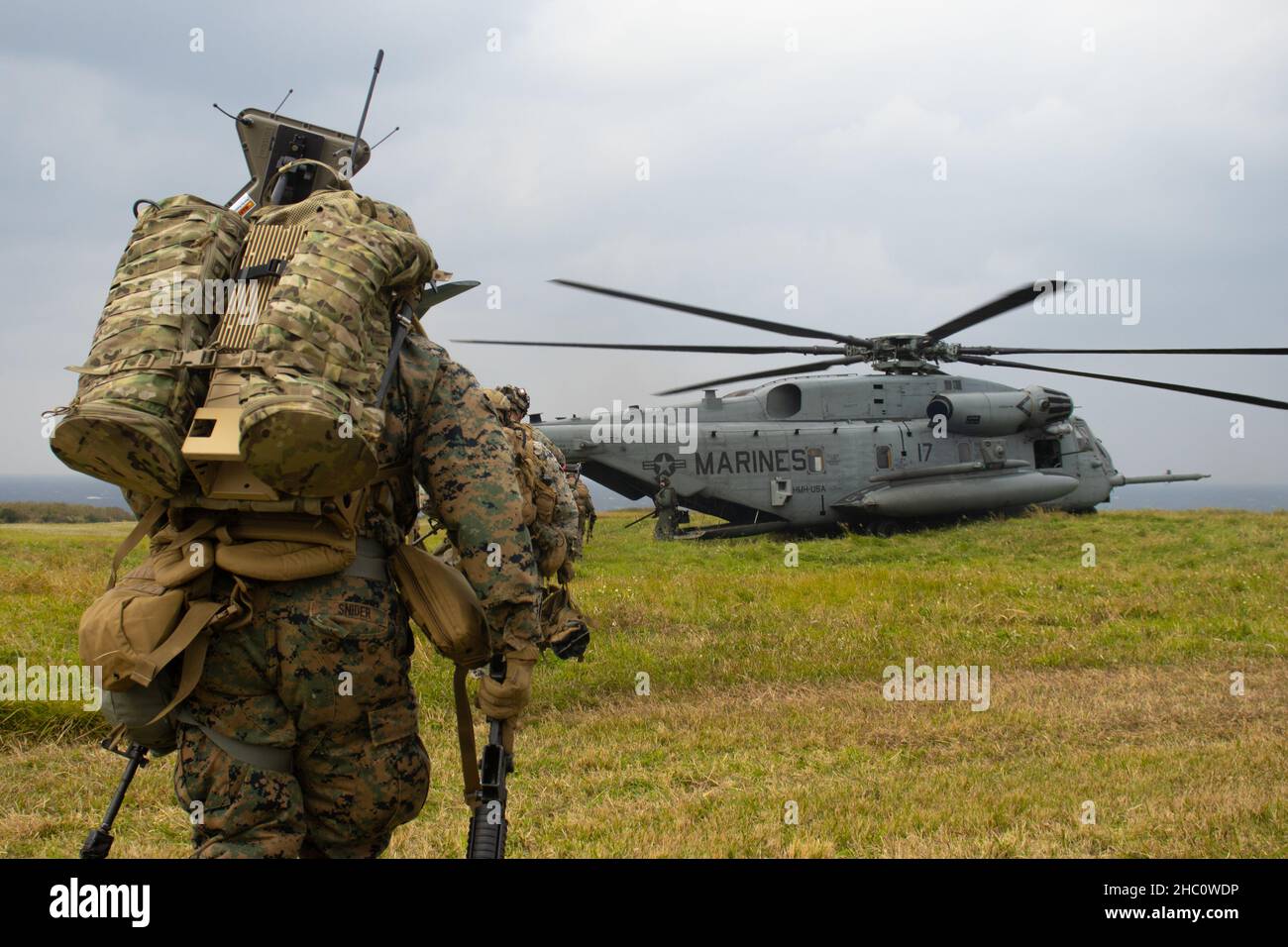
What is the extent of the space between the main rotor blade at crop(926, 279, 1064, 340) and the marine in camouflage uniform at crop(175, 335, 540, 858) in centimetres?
1001

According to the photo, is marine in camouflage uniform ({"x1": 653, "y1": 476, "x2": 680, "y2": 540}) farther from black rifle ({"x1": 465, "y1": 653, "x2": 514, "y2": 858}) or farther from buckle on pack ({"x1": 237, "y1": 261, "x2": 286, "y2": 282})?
buckle on pack ({"x1": 237, "y1": 261, "x2": 286, "y2": 282})

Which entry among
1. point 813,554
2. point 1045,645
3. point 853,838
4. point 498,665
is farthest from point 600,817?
point 813,554

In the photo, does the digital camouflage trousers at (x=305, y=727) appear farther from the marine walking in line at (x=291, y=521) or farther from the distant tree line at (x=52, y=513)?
the distant tree line at (x=52, y=513)

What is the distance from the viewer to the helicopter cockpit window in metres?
17.8

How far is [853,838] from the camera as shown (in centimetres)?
452

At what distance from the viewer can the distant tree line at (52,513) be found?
65.8 ft

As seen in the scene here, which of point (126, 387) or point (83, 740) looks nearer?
point (126, 387)

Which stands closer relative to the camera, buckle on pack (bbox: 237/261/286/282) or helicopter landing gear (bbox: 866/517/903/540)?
buckle on pack (bbox: 237/261/286/282)

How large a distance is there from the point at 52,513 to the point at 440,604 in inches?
805

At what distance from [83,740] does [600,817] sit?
126 inches

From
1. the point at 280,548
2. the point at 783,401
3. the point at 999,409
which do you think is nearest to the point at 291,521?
A: the point at 280,548

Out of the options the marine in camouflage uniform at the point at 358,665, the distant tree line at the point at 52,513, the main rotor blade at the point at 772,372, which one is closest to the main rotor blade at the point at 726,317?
the main rotor blade at the point at 772,372

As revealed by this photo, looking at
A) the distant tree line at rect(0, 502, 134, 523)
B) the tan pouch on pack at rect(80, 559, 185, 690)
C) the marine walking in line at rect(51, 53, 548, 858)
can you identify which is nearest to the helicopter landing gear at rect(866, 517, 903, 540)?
the distant tree line at rect(0, 502, 134, 523)

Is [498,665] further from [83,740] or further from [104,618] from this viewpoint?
[83,740]
